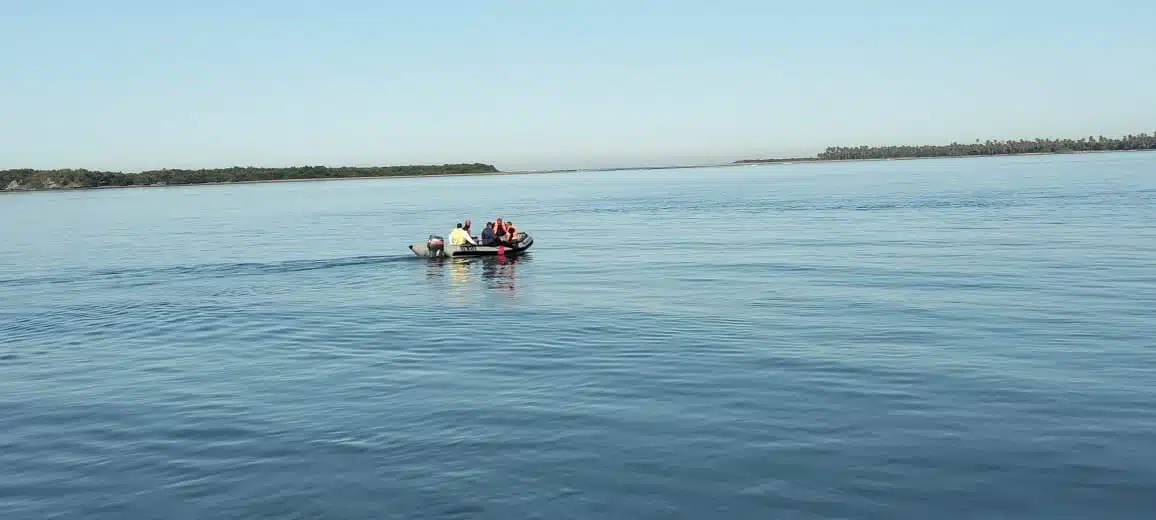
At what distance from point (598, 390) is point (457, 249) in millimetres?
25483

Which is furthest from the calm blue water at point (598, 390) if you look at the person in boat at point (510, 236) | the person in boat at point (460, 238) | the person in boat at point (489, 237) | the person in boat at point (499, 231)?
the person in boat at point (510, 236)

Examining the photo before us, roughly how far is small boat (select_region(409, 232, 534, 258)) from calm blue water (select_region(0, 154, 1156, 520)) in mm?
3360

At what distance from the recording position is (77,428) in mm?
16125

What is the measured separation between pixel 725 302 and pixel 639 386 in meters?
9.94

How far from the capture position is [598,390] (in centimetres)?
1745

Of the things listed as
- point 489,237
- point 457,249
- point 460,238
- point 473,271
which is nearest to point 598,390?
point 473,271

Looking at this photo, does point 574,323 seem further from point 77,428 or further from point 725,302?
point 77,428

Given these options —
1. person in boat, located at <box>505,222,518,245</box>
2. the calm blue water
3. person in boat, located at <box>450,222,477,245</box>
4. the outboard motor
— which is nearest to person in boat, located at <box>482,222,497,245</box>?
person in boat, located at <box>505,222,518,245</box>

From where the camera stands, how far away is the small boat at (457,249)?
41812 mm

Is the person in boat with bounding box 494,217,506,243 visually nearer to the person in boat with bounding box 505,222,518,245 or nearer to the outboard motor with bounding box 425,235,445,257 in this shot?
the person in boat with bounding box 505,222,518,245

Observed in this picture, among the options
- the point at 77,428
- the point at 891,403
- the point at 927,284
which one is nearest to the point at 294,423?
the point at 77,428

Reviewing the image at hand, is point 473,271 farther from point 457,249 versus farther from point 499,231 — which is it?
point 499,231

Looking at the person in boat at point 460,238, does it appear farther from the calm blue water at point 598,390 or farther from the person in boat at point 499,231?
the calm blue water at point 598,390

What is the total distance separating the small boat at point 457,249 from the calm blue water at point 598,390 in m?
3.36
